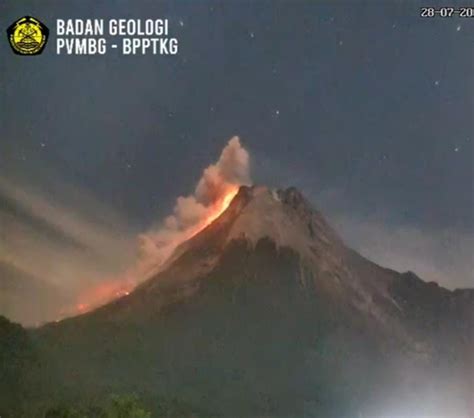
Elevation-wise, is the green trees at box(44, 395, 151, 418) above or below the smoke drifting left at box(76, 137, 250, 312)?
below

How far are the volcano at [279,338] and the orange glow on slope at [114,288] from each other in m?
0.02

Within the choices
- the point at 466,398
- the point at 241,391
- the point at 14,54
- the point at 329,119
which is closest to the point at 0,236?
the point at 14,54

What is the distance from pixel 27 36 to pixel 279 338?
1343 mm

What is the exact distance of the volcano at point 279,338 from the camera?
7.93 ft

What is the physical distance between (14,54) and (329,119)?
1.11m

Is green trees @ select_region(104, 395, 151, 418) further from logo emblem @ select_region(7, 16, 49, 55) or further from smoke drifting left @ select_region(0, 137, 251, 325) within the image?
logo emblem @ select_region(7, 16, 49, 55)

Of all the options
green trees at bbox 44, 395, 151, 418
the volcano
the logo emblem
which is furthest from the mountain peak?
the logo emblem

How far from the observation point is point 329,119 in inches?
97.8

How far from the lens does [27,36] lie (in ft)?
8.00

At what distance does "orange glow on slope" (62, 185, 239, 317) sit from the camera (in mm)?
2447

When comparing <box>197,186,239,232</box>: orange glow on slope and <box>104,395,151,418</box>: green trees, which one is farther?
<box>197,186,239,232</box>: orange glow on slope

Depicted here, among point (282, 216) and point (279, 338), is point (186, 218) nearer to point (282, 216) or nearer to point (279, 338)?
point (282, 216)

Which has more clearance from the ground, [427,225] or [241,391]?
[427,225]

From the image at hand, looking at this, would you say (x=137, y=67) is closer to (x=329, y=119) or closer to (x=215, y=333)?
(x=329, y=119)
